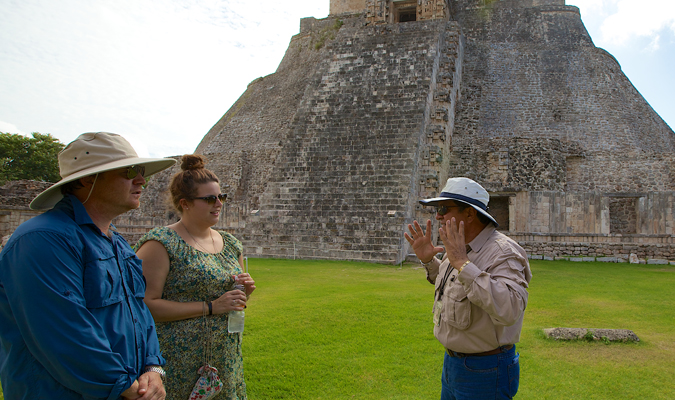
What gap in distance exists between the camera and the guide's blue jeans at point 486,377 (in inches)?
85.1

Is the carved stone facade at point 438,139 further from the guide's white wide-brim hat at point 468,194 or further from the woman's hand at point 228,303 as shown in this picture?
the woman's hand at point 228,303

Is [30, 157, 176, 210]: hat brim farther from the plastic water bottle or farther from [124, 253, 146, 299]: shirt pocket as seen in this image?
the plastic water bottle

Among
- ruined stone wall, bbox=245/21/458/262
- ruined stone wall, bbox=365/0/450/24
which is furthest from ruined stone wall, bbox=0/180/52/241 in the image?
ruined stone wall, bbox=365/0/450/24

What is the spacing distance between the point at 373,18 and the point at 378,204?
36.2ft

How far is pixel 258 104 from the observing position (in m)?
24.7

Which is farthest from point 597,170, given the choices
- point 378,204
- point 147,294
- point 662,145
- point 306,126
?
point 147,294

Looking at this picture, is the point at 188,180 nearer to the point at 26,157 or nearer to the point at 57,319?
the point at 57,319

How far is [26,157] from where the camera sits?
29.2 m

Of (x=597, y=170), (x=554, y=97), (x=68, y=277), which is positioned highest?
(x=554, y=97)

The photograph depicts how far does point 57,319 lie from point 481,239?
Answer: 6.42ft

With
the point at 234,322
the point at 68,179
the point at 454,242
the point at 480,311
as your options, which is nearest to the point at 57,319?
the point at 68,179

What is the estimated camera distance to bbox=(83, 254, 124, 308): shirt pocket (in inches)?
67.9

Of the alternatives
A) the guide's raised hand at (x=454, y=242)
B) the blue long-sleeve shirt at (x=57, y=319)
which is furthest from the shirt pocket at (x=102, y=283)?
the guide's raised hand at (x=454, y=242)

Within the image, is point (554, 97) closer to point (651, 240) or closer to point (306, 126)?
point (651, 240)
